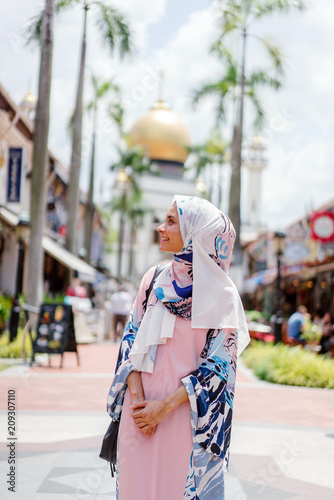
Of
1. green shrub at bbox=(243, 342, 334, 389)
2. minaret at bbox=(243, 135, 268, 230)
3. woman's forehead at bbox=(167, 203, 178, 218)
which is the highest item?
minaret at bbox=(243, 135, 268, 230)

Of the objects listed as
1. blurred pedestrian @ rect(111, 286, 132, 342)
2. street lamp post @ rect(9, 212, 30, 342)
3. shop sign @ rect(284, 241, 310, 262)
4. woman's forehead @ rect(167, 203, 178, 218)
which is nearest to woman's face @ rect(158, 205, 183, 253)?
woman's forehead @ rect(167, 203, 178, 218)

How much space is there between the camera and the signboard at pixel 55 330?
480 inches

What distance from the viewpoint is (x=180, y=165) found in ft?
266

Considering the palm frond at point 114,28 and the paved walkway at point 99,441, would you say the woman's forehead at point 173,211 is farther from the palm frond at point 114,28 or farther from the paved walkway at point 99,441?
the palm frond at point 114,28

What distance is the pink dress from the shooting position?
298 cm

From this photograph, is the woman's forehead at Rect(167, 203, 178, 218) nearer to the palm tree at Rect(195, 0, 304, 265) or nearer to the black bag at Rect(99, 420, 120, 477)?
the black bag at Rect(99, 420, 120, 477)

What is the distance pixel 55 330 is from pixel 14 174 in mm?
9401

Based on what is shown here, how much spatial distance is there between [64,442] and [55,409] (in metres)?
1.80

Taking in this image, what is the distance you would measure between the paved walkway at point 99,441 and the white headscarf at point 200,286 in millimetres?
1940

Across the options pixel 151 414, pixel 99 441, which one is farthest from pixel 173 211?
pixel 99 441

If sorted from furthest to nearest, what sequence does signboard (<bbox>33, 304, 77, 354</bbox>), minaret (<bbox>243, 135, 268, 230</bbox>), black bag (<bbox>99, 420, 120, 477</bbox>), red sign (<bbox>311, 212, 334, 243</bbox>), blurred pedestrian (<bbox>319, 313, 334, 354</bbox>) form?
1. minaret (<bbox>243, 135, 268, 230</bbox>)
2. red sign (<bbox>311, 212, 334, 243</bbox>)
3. blurred pedestrian (<bbox>319, 313, 334, 354</bbox>)
4. signboard (<bbox>33, 304, 77, 354</bbox>)
5. black bag (<bbox>99, 420, 120, 477</bbox>)

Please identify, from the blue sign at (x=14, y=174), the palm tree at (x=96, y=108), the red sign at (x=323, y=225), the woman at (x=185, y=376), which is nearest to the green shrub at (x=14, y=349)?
the blue sign at (x=14, y=174)

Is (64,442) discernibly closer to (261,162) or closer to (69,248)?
(69,248)

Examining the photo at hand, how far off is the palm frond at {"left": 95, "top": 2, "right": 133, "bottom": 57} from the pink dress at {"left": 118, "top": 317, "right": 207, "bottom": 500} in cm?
1848
